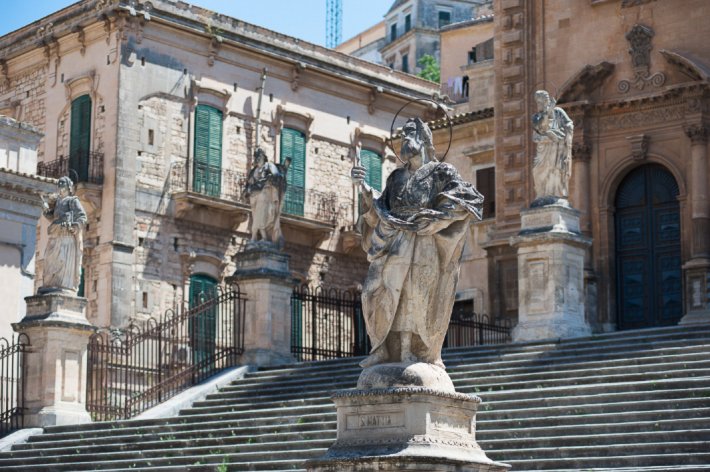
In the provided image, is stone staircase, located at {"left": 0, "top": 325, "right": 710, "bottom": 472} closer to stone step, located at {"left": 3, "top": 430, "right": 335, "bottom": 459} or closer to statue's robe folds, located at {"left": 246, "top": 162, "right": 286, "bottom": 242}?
stone step, located at {"left": 3, "top": 430, "right": 335, "bottom": 459}

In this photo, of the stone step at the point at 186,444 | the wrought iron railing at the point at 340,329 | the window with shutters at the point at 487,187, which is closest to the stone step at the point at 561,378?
the stone step at the point at 186,444

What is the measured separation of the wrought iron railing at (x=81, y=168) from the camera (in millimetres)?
38000

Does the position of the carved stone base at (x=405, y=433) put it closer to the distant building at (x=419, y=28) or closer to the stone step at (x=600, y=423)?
the stone step at (x=600, y=423)

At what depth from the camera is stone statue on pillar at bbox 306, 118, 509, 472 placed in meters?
12.9

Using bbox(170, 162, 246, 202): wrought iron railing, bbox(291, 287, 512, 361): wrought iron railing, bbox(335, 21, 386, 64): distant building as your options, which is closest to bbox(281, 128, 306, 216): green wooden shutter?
bbox(170, 162, 246, 202): wrought iron railing

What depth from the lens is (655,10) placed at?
97.8ft

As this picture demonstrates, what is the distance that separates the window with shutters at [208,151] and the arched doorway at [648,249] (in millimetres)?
12680

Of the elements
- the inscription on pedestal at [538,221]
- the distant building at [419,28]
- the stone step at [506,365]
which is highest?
the distant building at [419,28]

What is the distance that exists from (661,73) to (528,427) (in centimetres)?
1314

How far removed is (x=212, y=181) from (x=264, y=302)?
1401cm

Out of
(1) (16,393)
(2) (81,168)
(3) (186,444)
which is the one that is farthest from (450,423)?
(2) (81,168)

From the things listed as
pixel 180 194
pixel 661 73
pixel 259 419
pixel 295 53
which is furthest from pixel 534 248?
pixel 295 53

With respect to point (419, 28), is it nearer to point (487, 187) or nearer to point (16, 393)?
point (487, 187)

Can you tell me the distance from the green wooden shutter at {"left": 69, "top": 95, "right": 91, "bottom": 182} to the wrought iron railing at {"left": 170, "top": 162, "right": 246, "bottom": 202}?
2.17 m
